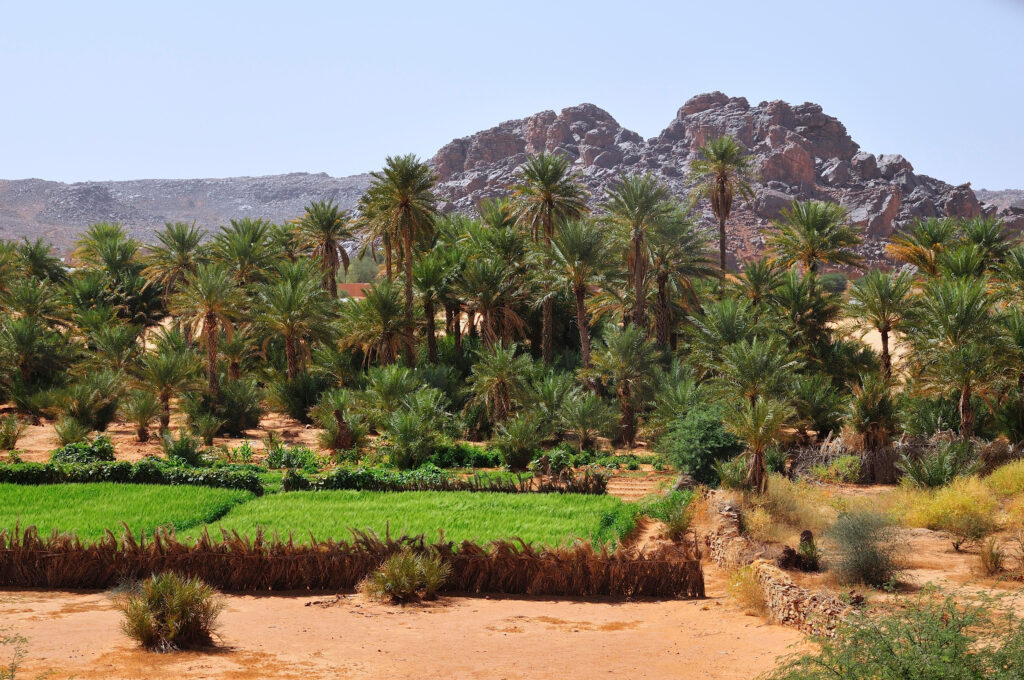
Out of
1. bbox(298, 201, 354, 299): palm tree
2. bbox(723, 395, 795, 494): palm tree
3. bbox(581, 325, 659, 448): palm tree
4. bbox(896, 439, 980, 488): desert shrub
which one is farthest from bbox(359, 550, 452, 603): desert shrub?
bbox(298, 201, 354, 299): palm tree

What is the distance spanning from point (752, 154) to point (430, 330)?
7351cm

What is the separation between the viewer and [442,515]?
18391 millimetres

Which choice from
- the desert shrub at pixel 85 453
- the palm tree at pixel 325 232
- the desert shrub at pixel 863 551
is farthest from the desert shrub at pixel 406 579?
the palm tree at pixel 325 232

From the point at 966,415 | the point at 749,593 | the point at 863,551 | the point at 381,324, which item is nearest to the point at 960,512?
the point at 863,551

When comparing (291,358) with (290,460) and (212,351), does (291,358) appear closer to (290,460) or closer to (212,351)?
(212,351)

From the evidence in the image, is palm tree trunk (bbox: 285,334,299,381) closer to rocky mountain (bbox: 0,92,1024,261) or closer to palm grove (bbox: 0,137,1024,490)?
palm grove (bbox: 0,137,1024,490)

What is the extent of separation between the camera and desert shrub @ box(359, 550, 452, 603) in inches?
538

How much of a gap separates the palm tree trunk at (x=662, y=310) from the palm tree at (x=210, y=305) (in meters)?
18.1

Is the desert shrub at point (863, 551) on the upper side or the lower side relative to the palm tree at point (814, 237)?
lower

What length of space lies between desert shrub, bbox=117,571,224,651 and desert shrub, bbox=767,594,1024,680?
22.2 feet

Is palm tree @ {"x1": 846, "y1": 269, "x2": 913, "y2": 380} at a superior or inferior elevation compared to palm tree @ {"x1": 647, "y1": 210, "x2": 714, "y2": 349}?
inferior

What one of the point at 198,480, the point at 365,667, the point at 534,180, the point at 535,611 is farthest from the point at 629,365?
the point at 365,667

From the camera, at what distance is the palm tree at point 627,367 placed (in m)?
31.4

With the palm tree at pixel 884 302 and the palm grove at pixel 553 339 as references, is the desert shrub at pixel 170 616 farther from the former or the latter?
the palm tree at pixel 884 302
